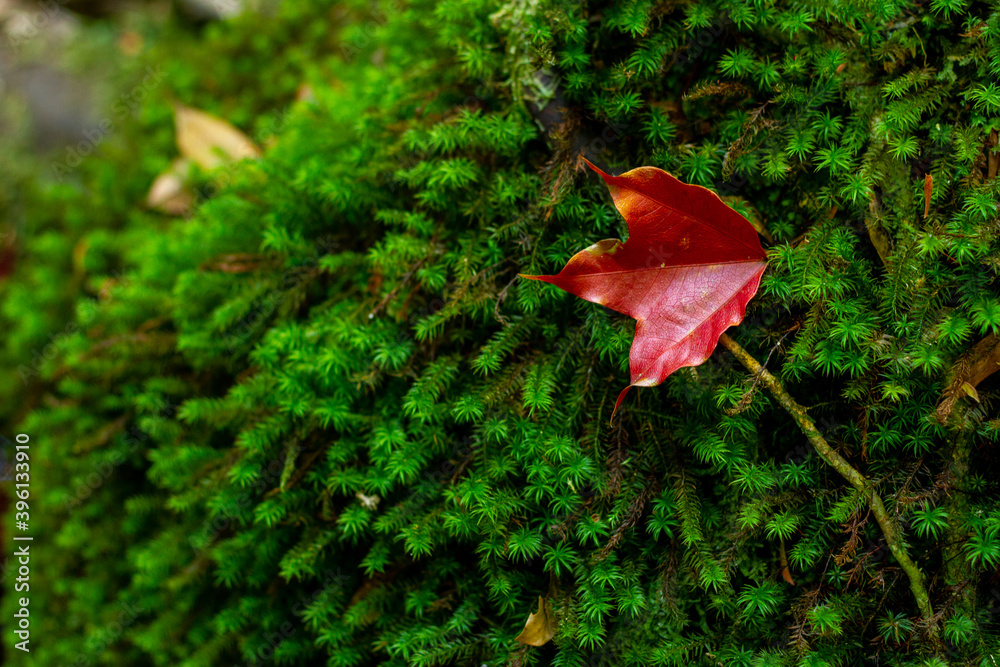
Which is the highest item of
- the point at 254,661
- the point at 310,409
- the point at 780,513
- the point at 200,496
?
the point at 310,409

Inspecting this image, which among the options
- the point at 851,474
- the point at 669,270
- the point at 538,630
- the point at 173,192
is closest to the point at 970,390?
the point at 851,474

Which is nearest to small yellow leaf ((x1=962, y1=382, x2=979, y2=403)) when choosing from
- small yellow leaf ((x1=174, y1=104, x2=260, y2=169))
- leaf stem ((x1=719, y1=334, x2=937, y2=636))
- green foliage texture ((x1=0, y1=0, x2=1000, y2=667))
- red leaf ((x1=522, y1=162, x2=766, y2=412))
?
green foliage texture ((x1=0, y1=0, x2=1000, y2=667))

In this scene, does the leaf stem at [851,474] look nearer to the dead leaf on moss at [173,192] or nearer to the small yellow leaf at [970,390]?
the small yellow leaf at [970,390]

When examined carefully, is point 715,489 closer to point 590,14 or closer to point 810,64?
point 810,64

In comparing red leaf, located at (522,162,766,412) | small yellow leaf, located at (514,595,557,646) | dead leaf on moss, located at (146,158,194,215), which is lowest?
small yellow leaf, located at (514,595,557,646)

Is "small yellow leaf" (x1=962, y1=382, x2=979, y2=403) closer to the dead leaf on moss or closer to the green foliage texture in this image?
the green foliage texture

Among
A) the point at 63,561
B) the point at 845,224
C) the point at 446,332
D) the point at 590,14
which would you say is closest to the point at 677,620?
the point at 446,332
